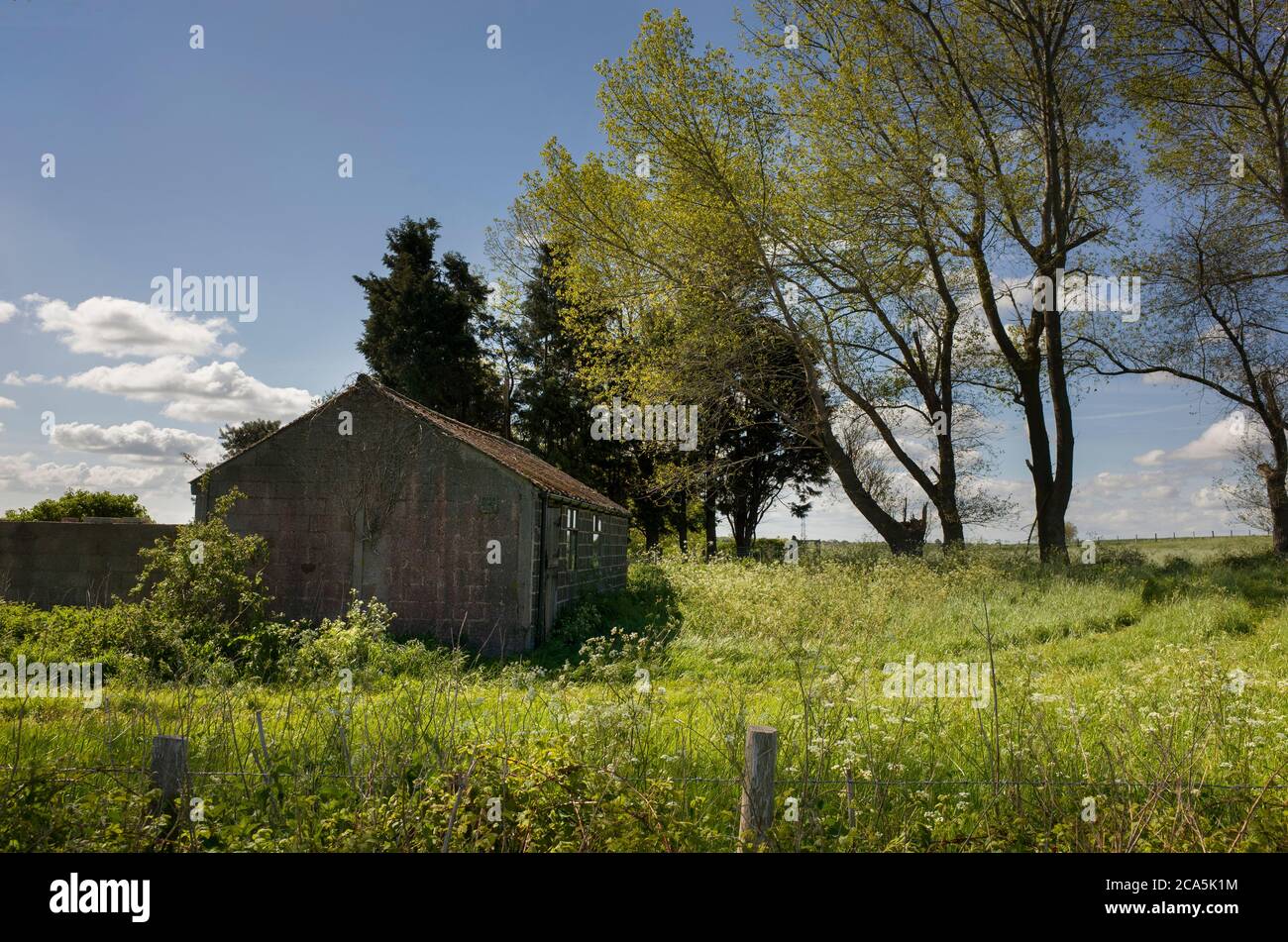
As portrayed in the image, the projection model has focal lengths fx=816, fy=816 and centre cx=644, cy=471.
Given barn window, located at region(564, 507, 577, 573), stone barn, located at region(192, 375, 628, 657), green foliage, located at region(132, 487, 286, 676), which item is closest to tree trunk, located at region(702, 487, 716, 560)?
barn window, located at region(564, 507, 577, 573)

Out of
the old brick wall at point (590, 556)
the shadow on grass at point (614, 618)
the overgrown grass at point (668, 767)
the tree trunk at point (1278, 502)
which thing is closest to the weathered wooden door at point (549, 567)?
the old brick wall at point (590, 556)

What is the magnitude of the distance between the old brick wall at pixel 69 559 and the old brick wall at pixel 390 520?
377 centimetres

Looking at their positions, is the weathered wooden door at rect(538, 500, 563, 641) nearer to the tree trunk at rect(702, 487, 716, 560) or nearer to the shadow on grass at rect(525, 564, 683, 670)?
the shadow on grass at rect(525, 564, 683, 670)

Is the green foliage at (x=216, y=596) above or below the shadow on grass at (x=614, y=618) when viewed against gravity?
above

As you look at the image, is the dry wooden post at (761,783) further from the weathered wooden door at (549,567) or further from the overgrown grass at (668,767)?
the weathered wooden door at (549,567)

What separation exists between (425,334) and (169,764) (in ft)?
97.3

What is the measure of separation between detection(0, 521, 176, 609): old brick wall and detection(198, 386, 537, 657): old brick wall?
3771 mm

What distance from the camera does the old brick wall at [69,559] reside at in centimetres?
1809

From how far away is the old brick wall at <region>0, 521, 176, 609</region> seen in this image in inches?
712

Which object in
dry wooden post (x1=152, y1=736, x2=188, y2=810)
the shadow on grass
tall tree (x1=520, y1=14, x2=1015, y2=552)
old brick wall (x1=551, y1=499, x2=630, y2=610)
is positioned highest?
tall tree (x1=520, y1=14, x2=1015, y2=552)

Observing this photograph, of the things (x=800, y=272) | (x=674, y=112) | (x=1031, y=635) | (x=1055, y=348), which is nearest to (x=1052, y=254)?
(x=1055, y=348)

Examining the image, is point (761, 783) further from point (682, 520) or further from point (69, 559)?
point (682, 520)

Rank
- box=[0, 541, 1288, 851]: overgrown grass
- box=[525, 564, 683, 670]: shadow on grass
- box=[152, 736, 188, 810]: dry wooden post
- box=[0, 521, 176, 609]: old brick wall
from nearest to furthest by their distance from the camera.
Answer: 1. box=[0, 541, 1288, 851]: overgrown grass
2. box=[152, 736, 188, 810]: dry wooden post
3. box=[525, 564, 683, 670]: shadow on grass
4. box=[0, 521, 176, 609]: old brick wall
